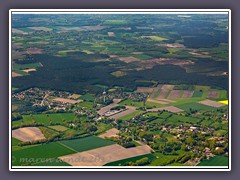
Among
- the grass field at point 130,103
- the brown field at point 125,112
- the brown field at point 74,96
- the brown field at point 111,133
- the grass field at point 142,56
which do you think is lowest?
the brown field at point 111,133

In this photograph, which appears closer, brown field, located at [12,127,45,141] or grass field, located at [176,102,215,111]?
brown field, located at [12,127,45,141]

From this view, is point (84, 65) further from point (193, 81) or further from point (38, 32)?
point (193, 81)

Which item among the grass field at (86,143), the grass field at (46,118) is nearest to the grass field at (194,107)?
the grass field at (86,143)

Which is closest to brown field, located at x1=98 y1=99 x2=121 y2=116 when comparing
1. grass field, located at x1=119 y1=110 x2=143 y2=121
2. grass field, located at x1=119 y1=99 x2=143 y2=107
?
grass field, located at x1=119 y1=99 x2=143 y2=107

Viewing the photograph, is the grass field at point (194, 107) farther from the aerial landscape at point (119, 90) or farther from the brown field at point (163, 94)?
the brown field at point (163, 94)

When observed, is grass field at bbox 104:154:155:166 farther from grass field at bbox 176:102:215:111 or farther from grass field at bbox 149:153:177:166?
grass field at bbox 176:102:215:111

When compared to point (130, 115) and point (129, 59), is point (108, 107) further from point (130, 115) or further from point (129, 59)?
point (129, 59)

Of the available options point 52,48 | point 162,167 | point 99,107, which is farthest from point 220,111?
point 52,48
